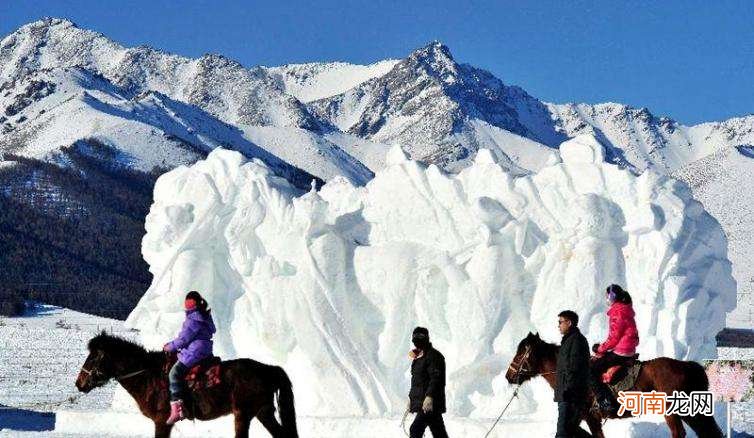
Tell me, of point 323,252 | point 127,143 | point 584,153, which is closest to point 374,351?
point 323,252

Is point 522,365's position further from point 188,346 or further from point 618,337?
point 188,346

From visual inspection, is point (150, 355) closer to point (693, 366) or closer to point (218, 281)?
point (693, 366)

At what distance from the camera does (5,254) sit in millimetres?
100250

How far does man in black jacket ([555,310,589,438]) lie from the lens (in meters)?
11.8

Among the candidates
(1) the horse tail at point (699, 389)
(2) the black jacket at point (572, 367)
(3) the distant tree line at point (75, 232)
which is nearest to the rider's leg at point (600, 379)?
(1) the horse tail at point (699, 389)

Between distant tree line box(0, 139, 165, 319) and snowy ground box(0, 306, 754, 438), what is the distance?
33445mm

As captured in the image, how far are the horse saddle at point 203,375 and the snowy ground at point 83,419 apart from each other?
259cm

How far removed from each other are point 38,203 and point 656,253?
103 m

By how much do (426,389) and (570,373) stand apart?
156 cm

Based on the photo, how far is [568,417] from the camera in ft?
39.2

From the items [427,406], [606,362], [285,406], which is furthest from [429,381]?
[606,362]

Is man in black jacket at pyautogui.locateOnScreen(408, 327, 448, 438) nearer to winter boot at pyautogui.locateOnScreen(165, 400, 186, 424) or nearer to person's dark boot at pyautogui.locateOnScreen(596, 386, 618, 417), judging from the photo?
person's dark boot at pyautogui.locateOnScreen(596, 386, 618, 417)

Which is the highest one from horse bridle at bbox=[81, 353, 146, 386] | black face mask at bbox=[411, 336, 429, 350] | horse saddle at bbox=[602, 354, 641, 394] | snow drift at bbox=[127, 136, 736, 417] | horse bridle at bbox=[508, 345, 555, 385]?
snow drift at bbox=[127, 136, 736, 417]

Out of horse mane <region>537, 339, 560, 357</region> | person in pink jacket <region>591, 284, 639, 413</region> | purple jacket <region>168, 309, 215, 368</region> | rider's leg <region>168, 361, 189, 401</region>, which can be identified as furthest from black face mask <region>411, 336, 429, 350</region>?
rider's leg <region>168, 361, 189, 401</region>
